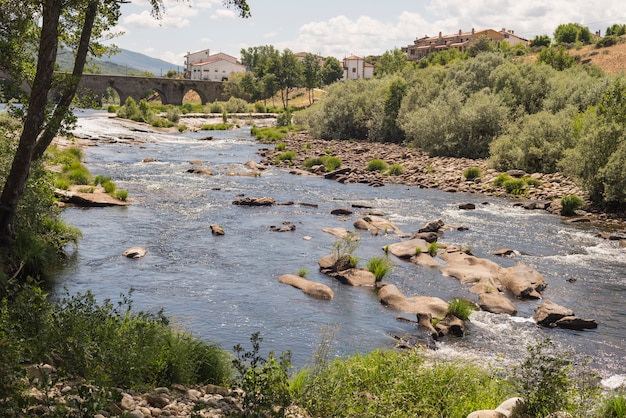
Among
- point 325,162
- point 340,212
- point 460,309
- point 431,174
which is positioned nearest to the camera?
point 460,309

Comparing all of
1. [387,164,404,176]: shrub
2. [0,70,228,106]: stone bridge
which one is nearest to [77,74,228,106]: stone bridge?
[0,70,228,106]: stone bridge

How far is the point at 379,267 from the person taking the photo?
1773 centimetres

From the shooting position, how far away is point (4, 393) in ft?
18.6

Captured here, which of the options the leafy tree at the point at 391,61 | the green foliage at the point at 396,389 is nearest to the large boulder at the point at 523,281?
the green foliage at the point at 396,389

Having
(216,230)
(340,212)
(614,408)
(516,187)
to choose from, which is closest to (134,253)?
(216,230)

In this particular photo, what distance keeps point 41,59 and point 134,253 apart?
25.6 ft

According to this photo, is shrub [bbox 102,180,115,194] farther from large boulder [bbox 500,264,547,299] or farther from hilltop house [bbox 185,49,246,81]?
hilltop house [bbox 185,49,246,81]

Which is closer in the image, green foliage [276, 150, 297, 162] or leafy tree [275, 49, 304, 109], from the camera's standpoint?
green foliage [276, 150, 297, 162]

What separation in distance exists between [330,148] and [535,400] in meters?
43.1

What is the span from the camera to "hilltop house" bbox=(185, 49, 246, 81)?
170m

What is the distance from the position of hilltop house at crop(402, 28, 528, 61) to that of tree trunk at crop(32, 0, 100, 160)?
454 feet

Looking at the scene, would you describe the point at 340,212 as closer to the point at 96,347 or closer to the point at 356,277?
the point at 356,277

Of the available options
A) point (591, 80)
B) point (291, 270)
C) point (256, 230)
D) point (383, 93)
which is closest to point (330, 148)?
point (383, 93)

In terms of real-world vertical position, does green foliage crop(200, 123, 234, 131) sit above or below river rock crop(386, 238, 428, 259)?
above
